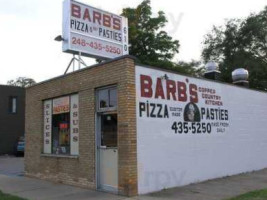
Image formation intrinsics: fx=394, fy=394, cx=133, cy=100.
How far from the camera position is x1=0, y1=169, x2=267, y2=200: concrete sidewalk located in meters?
10.7

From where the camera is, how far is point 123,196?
10.7 metres

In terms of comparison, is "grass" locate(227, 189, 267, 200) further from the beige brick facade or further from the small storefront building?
the beige brick facade

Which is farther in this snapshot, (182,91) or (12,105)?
(12,105)

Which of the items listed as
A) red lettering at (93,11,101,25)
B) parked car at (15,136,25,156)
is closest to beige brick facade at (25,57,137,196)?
red lettering at (93,11,101,25)

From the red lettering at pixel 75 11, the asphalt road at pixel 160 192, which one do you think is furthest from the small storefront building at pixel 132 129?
the red lettering at pixel 75 11

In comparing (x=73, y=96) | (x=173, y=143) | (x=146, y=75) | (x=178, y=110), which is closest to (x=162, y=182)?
(x=173, y=143)

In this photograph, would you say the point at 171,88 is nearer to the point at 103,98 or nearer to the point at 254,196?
the point at 103,98

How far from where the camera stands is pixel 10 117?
32.4m

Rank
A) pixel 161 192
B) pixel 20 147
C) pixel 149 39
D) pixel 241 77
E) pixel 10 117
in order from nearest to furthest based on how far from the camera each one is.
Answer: pixel 161 192 → pixel 241 77 → pixel 20 147 → pixel 10 117 → pixel 149 39

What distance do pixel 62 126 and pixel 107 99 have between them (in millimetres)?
2735

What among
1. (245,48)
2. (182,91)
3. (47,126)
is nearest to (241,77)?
(182,91)

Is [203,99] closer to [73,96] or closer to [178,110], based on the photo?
[178,110]

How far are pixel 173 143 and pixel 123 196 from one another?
2517 millimetres

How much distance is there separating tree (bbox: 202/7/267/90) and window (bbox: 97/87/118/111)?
79.3 ft
